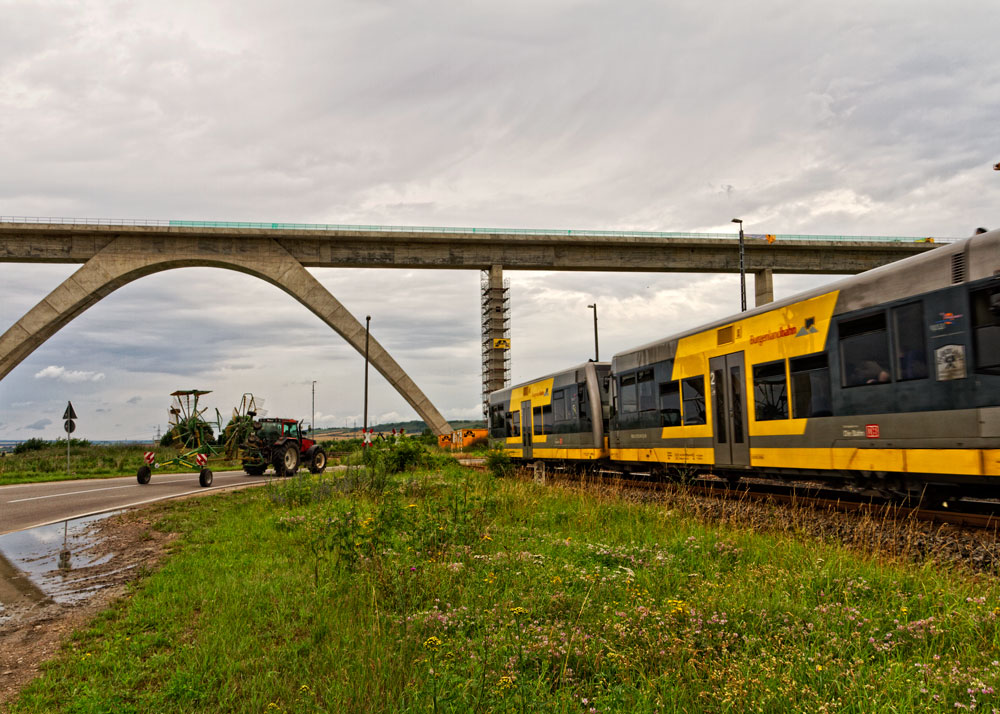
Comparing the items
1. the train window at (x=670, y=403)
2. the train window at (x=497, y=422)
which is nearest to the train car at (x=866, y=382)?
the train window at (x=670, y=403)

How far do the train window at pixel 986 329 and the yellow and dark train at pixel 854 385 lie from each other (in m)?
0.01

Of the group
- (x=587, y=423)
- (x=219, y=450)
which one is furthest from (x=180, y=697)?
(x=219, y=450)

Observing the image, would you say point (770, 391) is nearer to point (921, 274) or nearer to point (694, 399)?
point (694, 399)

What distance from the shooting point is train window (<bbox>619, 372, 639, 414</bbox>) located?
670 inches

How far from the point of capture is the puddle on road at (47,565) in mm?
7215

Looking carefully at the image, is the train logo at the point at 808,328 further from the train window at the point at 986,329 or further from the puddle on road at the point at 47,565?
the puddle on road at the point at 47,565

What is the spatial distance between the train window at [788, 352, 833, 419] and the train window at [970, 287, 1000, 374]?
95.9 inches

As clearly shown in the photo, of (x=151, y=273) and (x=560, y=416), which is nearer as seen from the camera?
(x=560, y=416)

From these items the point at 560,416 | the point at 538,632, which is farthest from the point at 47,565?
the point at 560,416

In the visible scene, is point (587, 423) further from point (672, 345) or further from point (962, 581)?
point (962, 581)

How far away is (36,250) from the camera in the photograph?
49.4m

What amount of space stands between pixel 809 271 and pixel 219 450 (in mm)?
49540

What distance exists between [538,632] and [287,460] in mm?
21699

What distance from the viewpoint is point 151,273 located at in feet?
174
